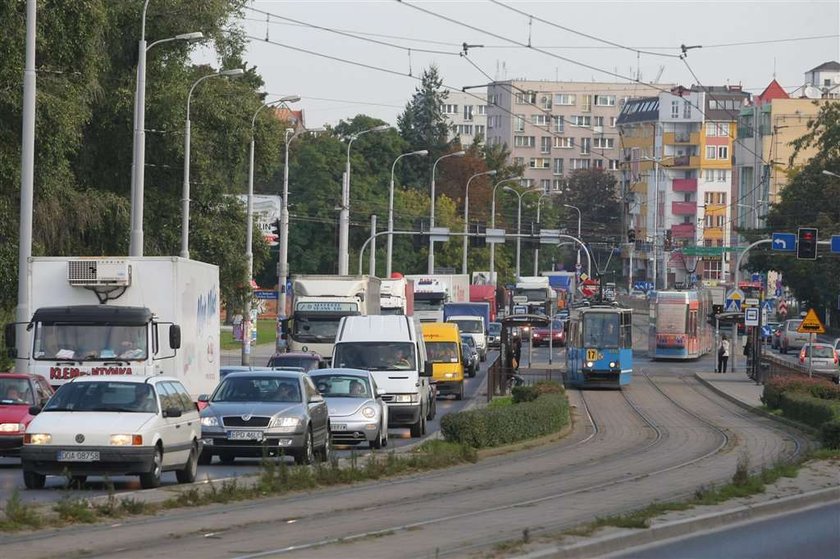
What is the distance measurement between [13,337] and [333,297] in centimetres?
2390

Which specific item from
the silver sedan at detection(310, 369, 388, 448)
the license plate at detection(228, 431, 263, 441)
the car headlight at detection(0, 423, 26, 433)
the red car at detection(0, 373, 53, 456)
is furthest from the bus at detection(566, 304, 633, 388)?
the car headlight at detection(0, 423, 26, 433)

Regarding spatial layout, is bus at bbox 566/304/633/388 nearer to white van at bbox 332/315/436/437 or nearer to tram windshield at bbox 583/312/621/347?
tram windshield at bbox 583/312/621/347

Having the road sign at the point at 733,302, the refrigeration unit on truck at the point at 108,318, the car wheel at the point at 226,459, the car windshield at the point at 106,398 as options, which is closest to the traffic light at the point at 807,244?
the road sign at the point at 733,302

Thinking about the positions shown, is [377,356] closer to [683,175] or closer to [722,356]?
[722,356]

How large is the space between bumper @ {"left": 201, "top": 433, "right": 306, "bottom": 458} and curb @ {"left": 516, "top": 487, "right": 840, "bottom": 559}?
771cm

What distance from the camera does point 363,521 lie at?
16656 mm

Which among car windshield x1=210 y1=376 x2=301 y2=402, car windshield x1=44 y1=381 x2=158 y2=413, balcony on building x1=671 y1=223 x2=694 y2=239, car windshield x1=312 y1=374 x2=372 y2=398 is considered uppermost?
balcony on building x1=671 y1=223 x2=694 y2=239

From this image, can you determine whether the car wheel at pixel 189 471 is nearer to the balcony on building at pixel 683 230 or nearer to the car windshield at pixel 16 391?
the car windshield at pixel 16 391

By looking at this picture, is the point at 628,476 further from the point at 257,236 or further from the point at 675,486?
the point at 257,236

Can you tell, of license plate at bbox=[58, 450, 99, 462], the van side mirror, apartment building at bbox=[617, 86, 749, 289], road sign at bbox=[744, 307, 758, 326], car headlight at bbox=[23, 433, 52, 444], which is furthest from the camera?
apartment building at bbox=[617, 86, 749, 289]

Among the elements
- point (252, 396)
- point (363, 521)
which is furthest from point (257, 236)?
point (363, 521)

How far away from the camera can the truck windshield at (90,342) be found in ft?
88.0

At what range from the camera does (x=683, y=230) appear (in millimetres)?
175375

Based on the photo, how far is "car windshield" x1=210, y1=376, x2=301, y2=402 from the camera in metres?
25.1
